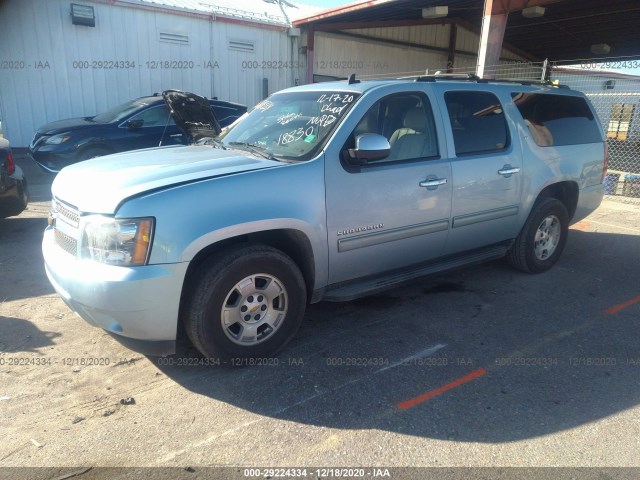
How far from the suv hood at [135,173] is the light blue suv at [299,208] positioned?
0.05ft

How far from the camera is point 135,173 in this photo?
320 centimetres

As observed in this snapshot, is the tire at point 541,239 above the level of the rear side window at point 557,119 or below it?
below

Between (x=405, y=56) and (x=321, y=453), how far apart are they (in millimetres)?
19011

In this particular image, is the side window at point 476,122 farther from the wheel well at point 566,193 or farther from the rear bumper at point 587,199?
the rear bumper at point 587,199

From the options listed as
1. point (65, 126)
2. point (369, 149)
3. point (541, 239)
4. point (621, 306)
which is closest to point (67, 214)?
point (369, 149)

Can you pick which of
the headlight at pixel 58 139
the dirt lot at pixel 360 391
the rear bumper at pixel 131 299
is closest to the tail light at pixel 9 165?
the dirt lot at pixel 360 391

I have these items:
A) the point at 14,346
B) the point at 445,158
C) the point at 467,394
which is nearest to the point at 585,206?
the point at 445,158

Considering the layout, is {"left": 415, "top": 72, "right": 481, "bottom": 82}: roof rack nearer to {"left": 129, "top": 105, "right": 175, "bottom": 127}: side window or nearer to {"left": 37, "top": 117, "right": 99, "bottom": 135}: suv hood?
{"left": 129, "top": 105, "right": 175, "bottom": 127}: side window

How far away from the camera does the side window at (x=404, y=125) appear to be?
150 inches

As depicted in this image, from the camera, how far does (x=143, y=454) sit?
8.32ft

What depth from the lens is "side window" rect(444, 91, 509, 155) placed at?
13.9 ft

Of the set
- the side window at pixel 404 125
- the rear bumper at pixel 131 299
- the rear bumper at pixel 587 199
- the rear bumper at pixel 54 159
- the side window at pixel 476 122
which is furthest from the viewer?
the rear bumper at pixel 54 159

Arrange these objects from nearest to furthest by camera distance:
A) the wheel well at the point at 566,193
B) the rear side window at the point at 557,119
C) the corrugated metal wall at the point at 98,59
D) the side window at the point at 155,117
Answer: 1. the rear side window at the point at 557,119
2. the wheel well at the point at 566,193
3. the side window at the point at 155,117
4. the corrugated metal wall at the point at 98,59

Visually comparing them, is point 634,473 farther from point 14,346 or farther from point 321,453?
point 14,346
